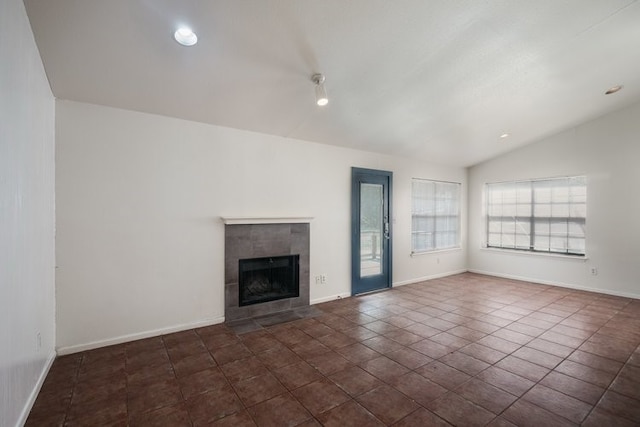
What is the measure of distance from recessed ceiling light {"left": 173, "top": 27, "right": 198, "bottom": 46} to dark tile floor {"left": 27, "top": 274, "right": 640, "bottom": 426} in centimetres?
266

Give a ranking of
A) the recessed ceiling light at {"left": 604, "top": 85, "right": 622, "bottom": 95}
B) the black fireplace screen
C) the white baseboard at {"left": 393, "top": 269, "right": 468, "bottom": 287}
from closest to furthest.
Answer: the black fireplace screen, the recessed ceiling light at {"left": 604, "top": 85, "right": 622, "bottom": 95}, the white baseboard at {"left": 393, "top": 269, "right": 468, "bottom": 287}

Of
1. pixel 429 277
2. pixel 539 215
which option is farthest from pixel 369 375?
pixel 539 215

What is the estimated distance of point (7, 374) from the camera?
1605 millimetres

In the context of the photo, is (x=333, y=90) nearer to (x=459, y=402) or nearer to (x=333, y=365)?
(x=333, y=365)

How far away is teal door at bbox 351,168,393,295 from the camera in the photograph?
4.76 meters

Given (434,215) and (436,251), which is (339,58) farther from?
(436,251)

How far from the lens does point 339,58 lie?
2.61 metres

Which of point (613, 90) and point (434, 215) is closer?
point (613, 90)

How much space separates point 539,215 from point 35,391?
7310 millimetres

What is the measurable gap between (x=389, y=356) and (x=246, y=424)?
1.44 meters

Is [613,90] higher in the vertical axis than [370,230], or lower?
higher

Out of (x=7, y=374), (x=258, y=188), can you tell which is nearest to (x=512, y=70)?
(x=258, y=188)

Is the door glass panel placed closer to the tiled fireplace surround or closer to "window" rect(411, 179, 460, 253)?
"window" rect(411, 179, 460, 253)

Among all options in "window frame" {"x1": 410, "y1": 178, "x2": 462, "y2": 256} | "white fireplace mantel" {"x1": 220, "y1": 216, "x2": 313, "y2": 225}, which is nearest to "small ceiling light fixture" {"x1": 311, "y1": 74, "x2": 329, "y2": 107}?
"white fireplace mantel" {"x1": 220, "y1": 216, "x2": 313, "y2": 225}
